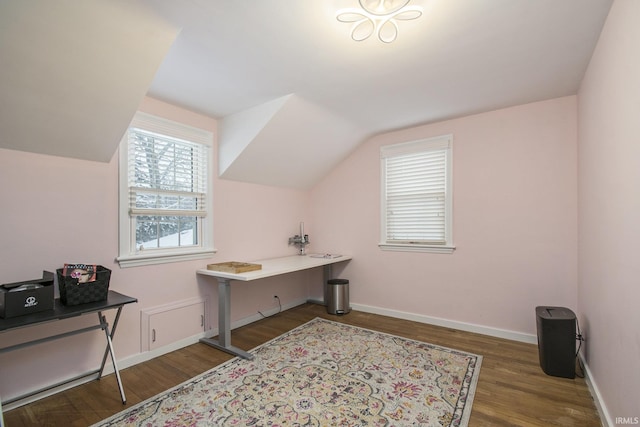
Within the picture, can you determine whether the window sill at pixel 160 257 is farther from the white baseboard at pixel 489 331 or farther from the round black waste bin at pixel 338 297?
the white baseboard at pixel 489 331

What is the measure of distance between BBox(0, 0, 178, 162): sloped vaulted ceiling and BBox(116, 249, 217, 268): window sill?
2.98 ft

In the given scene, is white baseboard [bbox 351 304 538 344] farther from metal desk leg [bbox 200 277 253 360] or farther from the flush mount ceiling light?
the flush mount ceiling light

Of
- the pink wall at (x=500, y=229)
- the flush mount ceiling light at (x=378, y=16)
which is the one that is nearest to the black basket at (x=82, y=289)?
the flush mount ceiling light at (x=378, y=16)

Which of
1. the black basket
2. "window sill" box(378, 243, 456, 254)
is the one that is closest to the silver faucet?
"window sill" box(378, 243, 456, 254)

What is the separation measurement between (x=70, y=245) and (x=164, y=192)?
2.83 ft

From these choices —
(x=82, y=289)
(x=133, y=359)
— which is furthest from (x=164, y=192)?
(x=133, y=359)

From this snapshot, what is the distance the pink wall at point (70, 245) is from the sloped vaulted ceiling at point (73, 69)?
0.62 feet

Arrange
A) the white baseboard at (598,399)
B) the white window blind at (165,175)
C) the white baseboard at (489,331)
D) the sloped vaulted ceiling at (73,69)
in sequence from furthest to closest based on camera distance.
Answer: the white window blind at (165,175), the white baseboard at (489,331), the white baseboard at (598,399), the sloped vaulted ceiling at (73,69)

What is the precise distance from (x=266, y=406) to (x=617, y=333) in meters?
2.17

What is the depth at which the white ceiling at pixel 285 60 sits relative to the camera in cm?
168

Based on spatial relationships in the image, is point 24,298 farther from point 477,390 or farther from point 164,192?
point 477,390

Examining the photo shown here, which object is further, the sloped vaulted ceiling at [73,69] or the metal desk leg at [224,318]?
the metal desk leg at [224,318]

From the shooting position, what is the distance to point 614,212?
5.67 feet

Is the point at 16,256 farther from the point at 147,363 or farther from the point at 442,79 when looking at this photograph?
the point at 442,79
